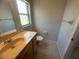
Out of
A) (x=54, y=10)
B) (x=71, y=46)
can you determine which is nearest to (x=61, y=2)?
(x=54, y=10)

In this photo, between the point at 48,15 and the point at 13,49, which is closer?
the point at 13,49

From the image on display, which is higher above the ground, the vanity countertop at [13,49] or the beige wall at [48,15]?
the beige wall at [48,15]

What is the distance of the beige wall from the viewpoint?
2.54 metres

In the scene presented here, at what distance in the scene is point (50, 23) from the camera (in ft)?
9.22

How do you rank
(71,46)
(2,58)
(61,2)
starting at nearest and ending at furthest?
(2,58) < (71,46) < (61,2)

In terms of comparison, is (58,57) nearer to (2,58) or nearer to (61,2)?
(2,58)

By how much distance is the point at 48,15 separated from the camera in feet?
8.98

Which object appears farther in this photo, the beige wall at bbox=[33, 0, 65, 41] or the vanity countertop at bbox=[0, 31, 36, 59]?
the beige wall at bbox=[33, 0, 65, 41]

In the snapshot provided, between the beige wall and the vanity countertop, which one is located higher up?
the beige wall

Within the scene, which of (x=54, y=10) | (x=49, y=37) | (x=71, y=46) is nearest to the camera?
(x=71, y=46)

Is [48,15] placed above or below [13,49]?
above

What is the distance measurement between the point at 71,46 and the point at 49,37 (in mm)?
1669

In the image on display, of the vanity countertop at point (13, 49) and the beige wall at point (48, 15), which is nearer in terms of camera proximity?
the vanity countertop at point (13, 49)

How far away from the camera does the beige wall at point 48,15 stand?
2543 millimetres
